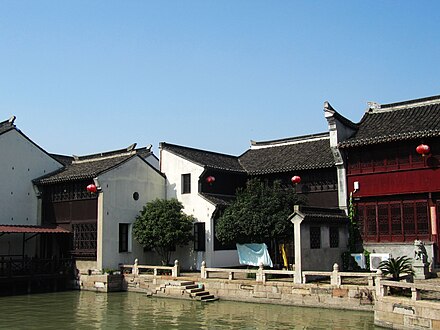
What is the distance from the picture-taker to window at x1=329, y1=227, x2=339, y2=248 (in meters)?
21.0

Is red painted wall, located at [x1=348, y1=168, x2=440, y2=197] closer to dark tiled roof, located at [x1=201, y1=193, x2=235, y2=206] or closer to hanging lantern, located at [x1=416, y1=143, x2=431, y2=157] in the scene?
hanging lantern, located at [x1=416, y1=143, x2=431, y2=157]

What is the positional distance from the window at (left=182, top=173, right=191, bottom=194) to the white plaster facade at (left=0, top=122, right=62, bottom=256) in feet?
23.6

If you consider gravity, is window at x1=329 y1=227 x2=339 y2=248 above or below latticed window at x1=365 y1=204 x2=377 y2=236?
below

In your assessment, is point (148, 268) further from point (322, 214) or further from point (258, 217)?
point (322, 214)

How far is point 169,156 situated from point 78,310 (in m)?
10.6

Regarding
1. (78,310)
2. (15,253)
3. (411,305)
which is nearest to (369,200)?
(411,305)

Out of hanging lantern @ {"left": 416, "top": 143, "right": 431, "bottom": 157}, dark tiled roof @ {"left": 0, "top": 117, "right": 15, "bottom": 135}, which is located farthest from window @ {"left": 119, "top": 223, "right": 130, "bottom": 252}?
hanging lantern @ {"left": 416, "top": 143, "right": 431, "bottom": 157}

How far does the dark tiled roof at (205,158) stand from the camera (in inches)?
1025

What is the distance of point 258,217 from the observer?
20875 mm

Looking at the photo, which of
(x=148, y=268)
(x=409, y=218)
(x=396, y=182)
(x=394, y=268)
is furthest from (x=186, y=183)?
(x=394, y=268)

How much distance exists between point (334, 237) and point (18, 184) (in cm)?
1522

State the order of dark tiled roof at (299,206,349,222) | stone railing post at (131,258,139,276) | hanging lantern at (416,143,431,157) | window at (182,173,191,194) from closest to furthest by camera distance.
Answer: dark tiled roof at (299,206,349,222) < hanging lantern at (416,143,431,157) < stone railing post at (131,258,139,276) < window at (182,173,191,194)

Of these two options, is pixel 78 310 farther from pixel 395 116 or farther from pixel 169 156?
pixel 395 116

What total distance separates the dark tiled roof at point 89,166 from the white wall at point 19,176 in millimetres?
685
